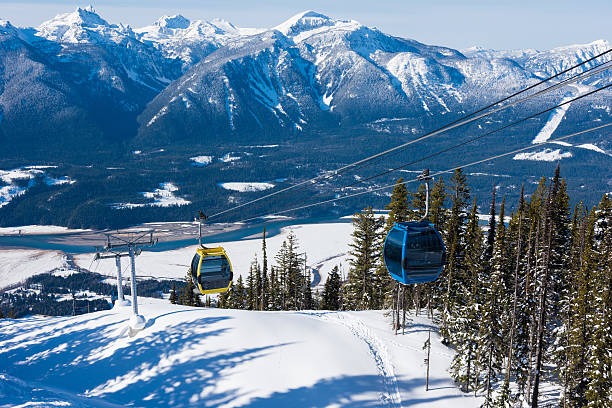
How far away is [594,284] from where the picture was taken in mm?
29141

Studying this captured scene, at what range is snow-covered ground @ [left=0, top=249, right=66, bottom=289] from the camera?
14338 centimetres

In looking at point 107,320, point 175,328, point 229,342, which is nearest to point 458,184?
point 229,342

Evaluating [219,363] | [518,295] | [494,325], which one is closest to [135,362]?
[219,363]

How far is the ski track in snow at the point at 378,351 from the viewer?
2558 centimetres

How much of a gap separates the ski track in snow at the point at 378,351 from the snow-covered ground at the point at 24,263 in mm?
138400

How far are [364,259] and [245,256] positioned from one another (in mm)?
111338

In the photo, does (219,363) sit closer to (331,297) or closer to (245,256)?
(331,297)

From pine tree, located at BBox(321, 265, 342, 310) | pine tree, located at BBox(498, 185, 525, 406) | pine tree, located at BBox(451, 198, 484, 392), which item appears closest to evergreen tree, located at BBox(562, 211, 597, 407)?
pine tree, located at BBox(498, 185, 525, 406)

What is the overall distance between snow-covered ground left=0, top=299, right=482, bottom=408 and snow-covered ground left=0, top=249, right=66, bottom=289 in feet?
424

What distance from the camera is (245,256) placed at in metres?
152

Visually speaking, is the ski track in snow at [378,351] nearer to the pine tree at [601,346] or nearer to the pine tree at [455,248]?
the pine tree at [455,248]

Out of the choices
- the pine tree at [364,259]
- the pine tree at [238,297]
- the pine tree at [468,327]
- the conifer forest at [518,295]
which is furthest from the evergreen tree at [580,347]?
the pine tree at [238,297]

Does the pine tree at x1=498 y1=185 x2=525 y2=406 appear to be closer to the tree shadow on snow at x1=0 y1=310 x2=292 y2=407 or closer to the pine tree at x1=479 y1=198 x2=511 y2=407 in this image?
the pine tree at x1=479 y1=198 x2=511 y2=407

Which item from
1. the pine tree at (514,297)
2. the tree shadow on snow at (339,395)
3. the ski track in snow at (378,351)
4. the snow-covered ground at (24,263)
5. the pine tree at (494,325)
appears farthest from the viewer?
the snow-covered ground at (24,263)
